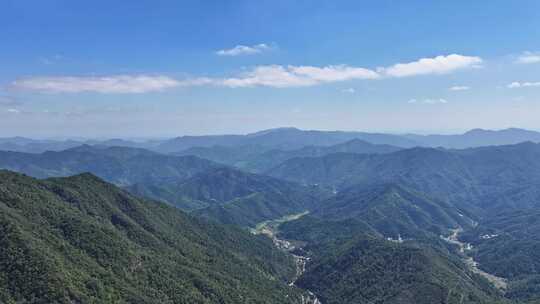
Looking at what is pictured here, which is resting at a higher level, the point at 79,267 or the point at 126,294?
the point at 79,267

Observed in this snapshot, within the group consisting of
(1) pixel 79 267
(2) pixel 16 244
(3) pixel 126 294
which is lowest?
(3) pixel 126 294

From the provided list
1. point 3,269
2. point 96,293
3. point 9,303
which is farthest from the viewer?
point 96,293

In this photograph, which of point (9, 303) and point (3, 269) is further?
point (3, 269)

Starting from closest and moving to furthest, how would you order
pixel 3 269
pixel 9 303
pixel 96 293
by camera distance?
pixel 9 303, pixel 3 269, pixel 96 293

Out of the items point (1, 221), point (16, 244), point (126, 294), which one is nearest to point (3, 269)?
point (16, 244)

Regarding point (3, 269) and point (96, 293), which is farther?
point (96, 293)

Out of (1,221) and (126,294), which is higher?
(1,221)

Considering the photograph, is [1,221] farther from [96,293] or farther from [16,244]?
[96,293]

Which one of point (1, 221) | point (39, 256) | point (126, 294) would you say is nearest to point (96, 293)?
point (126, 294)

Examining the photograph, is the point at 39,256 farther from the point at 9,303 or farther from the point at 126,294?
the point at 126,294
